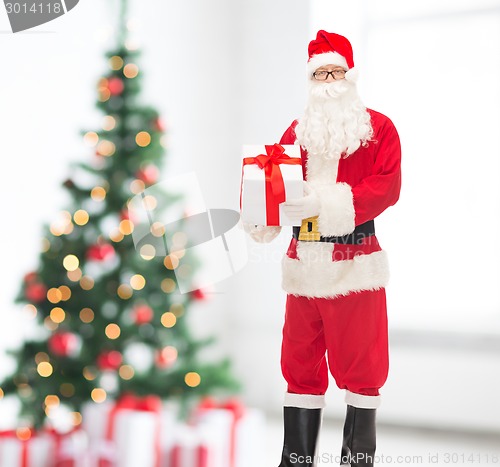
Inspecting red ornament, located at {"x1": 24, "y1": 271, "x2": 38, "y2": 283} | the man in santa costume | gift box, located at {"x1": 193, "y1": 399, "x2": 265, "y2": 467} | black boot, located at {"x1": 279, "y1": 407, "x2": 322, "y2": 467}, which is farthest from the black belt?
red ornament, located at {"x1": 24, "y1": 271, "x2": 38, "y2": 283}

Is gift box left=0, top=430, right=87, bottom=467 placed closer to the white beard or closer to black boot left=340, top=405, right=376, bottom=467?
black boot left=340, top=405, right=376, bottom=467

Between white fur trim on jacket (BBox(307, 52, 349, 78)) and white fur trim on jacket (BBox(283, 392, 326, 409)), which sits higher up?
white fur trim on jacket (BBox(307, 52, 349, 78))

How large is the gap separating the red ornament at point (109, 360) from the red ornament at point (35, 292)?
0.92 feet

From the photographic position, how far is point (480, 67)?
304 centimetres

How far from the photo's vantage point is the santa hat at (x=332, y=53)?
5.53 feet

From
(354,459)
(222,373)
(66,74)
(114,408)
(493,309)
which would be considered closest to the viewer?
(354,459)

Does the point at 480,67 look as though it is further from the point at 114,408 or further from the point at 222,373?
the point at 114,408

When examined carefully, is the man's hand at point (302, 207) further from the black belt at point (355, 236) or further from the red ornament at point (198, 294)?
the red ornament at point (198, 294)

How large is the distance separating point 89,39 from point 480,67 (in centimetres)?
168

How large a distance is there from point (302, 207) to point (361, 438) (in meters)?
0.59

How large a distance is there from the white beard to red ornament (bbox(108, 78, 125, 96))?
3.06ft

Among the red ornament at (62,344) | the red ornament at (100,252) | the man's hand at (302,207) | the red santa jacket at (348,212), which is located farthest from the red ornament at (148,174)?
the man's hand at (302,207)

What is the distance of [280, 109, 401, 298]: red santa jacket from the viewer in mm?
1623

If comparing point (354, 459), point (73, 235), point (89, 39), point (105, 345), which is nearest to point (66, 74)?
point (89, 39)
